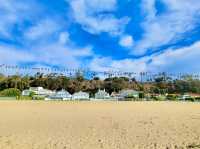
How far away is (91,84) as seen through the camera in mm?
96375

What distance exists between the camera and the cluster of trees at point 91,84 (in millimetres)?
89312

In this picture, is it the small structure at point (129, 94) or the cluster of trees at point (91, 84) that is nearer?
the small structure at point (129, 94)

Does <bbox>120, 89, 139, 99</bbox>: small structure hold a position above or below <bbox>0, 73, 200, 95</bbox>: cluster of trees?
below

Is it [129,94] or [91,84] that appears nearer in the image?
[129,94]

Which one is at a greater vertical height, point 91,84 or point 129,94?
point 91,84

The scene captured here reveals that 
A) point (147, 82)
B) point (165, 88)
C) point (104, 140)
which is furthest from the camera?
point (147, 82)

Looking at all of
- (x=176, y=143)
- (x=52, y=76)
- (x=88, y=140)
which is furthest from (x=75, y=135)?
(x=52, y=76)

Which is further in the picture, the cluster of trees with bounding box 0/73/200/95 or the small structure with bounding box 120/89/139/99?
the cluster of trees with bounding box 0/73/200/95

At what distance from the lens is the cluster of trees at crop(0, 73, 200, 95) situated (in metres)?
89.3

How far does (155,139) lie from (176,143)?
34.6 inches

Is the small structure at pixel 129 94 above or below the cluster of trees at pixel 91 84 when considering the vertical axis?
below

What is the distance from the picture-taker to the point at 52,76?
9606cm

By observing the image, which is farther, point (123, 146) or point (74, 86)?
point (74, 86)

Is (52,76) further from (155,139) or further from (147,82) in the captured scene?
(155,139)
